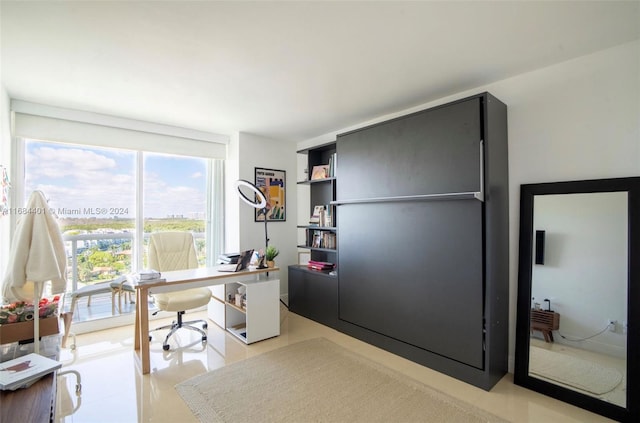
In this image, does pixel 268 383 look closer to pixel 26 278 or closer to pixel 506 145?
pixel 26 278

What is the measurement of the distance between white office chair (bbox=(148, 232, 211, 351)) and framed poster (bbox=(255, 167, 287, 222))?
3.52 ft

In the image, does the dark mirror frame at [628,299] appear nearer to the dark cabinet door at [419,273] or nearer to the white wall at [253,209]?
the dark cabinet door at [419,273]

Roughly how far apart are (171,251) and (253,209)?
1.21 m

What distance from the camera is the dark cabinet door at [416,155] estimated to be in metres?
2.31

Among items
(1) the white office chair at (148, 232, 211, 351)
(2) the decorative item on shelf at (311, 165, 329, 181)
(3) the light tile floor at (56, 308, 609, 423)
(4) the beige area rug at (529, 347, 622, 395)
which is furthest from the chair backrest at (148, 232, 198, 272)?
(4) the beige area rug at (529, 347, 622, 395)

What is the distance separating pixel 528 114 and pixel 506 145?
0.93ft

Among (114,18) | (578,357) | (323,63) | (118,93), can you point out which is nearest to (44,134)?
(118,93)

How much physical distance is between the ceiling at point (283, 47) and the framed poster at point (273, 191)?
4.51ft

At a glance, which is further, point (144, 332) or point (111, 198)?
point (111, 198)

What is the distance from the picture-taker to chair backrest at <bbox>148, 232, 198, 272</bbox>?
128 inches

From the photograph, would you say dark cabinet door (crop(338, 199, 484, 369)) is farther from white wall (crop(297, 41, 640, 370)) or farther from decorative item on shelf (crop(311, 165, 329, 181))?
decorative item on shelf (crop(311, 165, 329, 181))

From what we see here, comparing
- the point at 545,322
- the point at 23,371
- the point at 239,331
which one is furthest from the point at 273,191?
the point at 545,322

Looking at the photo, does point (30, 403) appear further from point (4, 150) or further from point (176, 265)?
point (4, 150)

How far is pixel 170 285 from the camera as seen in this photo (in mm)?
2619
